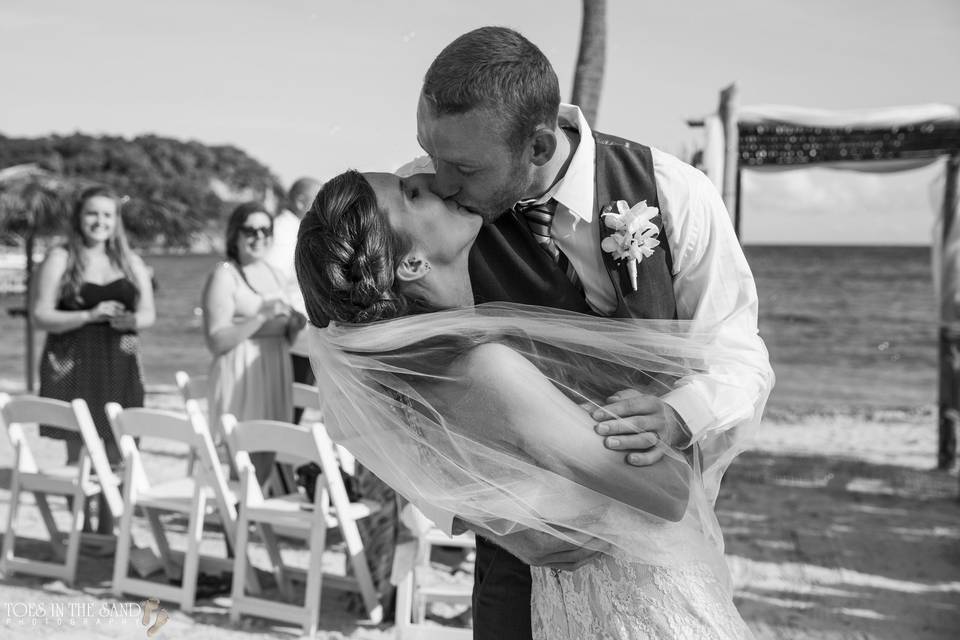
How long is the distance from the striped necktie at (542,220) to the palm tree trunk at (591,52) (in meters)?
5.41

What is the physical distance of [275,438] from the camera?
4.49 m

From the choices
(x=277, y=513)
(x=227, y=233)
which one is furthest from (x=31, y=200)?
(x=277, y=513)

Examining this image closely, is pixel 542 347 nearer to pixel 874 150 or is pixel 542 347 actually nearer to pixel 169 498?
pixel 169 498

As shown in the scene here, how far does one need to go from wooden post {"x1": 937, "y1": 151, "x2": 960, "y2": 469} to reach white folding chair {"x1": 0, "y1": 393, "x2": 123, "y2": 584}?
23.7ft

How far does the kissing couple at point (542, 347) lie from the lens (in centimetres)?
166

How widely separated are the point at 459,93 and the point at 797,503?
6847mm

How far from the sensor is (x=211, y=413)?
5816 mm

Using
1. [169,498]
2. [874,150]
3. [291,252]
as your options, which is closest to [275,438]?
[169,498]

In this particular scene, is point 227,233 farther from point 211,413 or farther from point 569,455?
point 569,455

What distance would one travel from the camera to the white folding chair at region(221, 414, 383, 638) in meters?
4.38

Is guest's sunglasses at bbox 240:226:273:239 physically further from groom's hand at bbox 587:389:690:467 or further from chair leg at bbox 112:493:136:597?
groom's hand at bbox 587:389:690:467

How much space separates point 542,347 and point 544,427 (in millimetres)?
253

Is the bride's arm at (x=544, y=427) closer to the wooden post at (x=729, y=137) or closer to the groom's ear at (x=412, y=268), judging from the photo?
the groom's ear at (x=412, y=268)

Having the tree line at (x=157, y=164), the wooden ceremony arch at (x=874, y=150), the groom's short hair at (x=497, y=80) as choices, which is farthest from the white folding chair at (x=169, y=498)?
the tree line at (x=157, y=164)
